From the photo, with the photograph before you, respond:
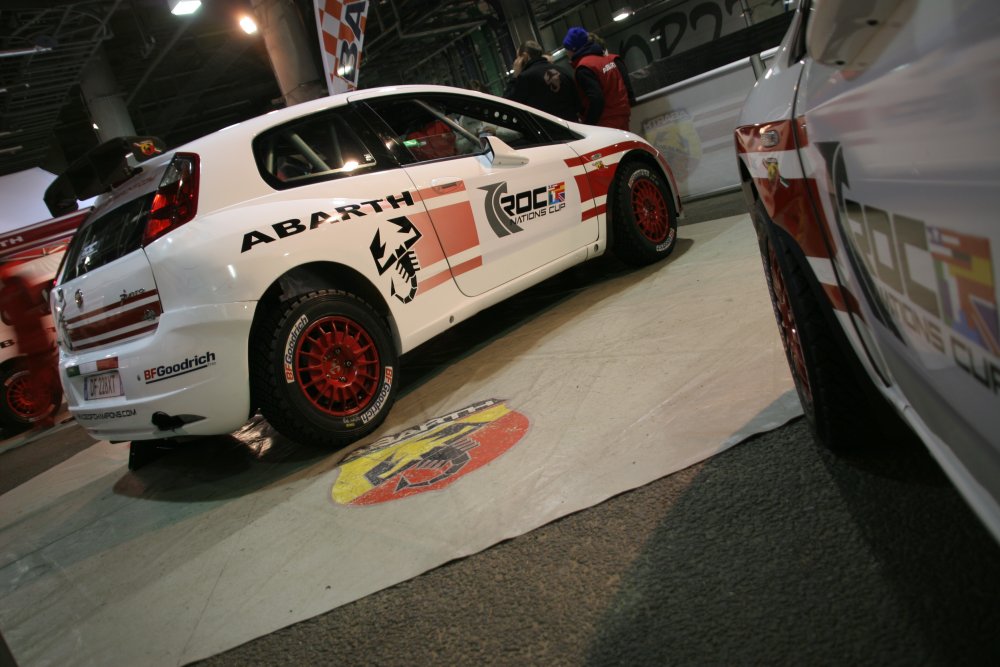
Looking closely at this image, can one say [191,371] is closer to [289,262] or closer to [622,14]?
[289,262]

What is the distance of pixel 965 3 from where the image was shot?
828 millimetres

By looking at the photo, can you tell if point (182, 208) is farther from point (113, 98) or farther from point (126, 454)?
point (113, 98)

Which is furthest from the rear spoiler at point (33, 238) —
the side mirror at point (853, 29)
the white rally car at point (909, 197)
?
the side mirror at point (853, 29)

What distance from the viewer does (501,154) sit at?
407cm

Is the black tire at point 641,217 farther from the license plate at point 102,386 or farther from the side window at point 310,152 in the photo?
the license plate at point 102,386

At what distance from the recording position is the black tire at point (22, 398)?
7730 mm

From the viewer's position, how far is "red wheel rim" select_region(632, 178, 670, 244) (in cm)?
495

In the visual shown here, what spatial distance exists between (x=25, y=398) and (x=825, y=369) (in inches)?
339

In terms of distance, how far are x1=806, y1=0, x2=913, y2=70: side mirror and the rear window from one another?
2740 mm

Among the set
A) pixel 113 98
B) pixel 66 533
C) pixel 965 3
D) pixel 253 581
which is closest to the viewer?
pixel 965 3

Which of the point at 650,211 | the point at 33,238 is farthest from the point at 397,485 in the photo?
the point at 33,238

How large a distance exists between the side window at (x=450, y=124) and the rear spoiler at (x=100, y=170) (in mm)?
1311

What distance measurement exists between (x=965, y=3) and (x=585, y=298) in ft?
12.8

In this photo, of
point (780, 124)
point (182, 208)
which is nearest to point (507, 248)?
point (182, 208)
